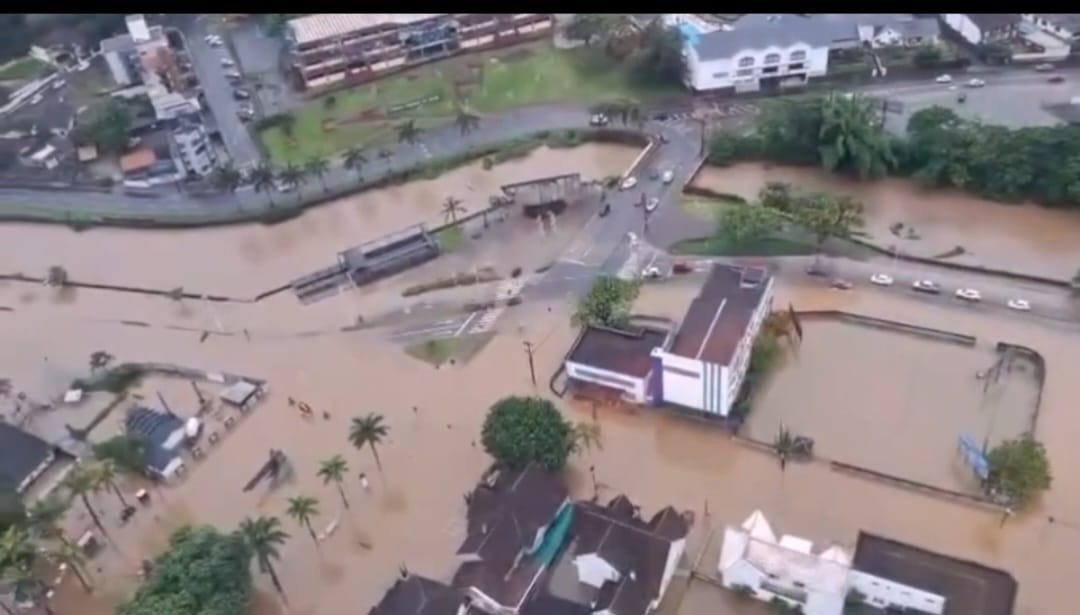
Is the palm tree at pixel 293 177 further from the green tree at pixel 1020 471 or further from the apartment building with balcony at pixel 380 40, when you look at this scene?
the green tree at pixel 1020 471

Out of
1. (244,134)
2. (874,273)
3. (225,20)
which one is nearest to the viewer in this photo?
(874,273)

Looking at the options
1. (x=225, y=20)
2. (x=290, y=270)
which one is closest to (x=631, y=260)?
(x=290, y=270)

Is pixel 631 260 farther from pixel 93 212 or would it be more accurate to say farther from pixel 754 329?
pixel 93 212

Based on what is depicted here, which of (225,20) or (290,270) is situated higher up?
(225,20)

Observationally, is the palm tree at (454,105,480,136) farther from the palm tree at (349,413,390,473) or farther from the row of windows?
the palm tree at (349,413,390,473)

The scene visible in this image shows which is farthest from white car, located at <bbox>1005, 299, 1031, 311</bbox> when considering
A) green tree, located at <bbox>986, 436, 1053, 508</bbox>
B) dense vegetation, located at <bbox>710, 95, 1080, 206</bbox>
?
green tree, located at <bbox>986, 436, 1053, 508</bbox>

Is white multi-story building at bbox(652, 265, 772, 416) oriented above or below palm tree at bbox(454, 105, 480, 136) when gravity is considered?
below
